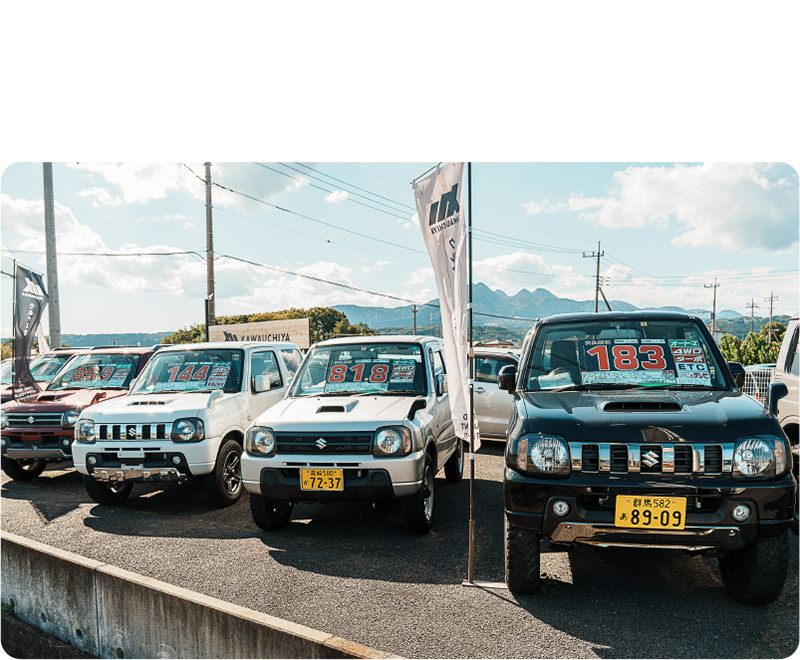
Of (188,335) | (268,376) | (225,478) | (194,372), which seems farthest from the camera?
(188,335)

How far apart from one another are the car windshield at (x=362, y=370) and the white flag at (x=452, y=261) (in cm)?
139

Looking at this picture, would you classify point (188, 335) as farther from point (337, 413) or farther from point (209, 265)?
point (337, 413)

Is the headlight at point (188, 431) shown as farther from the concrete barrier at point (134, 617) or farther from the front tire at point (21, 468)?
the front tire at point (21, 468)

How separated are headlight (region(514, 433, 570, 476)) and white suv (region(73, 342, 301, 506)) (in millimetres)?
3917

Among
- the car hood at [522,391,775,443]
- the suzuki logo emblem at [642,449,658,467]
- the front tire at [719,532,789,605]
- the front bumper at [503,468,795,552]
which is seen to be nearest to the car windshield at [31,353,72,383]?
the car hood at [522,391,775,443]

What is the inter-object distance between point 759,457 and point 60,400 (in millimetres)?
8407

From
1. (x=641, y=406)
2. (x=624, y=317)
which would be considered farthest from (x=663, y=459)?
(x=624, y=317)

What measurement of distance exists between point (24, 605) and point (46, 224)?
17.0 meters

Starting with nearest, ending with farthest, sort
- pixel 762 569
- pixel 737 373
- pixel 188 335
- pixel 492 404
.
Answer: pixel 762 569 → pixel 737 373 → pixel 492 404 → pixel 188 335

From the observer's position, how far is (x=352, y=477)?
495 cm

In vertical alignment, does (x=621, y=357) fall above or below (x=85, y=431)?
above

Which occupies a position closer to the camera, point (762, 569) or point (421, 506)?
point (762, 569)

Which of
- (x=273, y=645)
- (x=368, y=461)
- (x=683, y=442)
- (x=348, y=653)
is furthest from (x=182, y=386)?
(x=683, y=442)

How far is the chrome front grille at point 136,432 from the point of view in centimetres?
622
